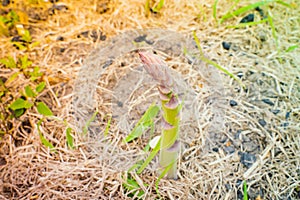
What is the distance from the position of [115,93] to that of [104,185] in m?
0.30

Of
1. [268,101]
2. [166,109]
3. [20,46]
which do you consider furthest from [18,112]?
[268,101]

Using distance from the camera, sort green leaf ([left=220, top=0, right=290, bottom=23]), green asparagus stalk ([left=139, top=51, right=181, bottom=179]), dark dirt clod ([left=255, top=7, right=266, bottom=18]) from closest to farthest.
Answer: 1. green asparagus stalk ([left=139, top=51, right=181, bottom=179])
2. green leaf ([left=220, top=0, right=290, bottom=23])
3. dark dirt clod ([left=255, top=7, right=266, bottom=18])

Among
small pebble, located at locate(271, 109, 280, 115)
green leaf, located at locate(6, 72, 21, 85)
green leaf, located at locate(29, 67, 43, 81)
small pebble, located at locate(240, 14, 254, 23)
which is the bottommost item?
small pebble, located at locate(271, 109, 280, 115)

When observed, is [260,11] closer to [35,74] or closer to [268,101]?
[268,101]

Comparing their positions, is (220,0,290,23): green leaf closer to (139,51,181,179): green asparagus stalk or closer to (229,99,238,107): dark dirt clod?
(229,99,238,107): dark dirt clod

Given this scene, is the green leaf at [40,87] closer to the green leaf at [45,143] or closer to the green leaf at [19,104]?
the green leaf at [19,104]

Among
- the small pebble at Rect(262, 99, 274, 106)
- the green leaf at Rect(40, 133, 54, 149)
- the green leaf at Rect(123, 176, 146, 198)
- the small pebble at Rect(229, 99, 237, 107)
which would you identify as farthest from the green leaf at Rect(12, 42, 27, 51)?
the small pebble at Rect(262, 99, 274, 106)

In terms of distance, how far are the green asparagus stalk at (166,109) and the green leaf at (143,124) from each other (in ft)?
0.39

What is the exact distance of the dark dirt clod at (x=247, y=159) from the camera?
104cm

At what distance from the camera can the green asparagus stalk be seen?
722mm

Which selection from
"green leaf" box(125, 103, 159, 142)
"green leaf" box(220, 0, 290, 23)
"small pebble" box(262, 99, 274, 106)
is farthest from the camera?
"green leaf" box(220, 0, 290, 23)

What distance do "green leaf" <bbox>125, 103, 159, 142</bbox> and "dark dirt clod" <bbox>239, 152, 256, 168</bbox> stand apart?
272 millimetres

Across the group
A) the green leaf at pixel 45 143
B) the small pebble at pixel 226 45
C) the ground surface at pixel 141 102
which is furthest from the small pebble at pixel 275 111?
the green leaf at pixel 45 143

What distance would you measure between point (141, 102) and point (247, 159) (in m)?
0.35
